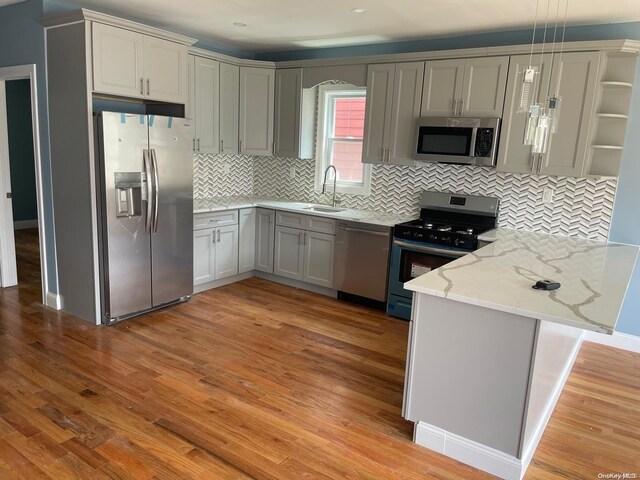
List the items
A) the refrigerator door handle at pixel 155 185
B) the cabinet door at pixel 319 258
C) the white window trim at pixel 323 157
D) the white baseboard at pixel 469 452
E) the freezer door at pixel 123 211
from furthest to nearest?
the white window trim at pixel 323 157
the cabinet door at pixel 319 258
the refrigerator door handle at pixel 155 185
the freezer door at pixel 123 211
the white baseboard at pixel 469 452

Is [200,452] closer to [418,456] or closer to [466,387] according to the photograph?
[418,456]

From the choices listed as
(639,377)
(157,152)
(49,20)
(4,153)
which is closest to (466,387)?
(639,377)

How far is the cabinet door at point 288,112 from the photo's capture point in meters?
5.18

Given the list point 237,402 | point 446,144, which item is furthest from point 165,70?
point 237,402

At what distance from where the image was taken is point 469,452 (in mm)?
2377

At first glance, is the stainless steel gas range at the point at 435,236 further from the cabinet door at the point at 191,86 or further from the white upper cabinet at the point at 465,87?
the cabinet door at the point at 191,86

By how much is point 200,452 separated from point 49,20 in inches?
136

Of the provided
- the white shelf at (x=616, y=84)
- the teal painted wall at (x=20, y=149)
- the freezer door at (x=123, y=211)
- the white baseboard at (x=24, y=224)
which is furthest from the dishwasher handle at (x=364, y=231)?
the white baseboard at (x=24, y=224)

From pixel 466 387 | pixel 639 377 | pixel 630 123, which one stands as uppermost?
pixel 630 123

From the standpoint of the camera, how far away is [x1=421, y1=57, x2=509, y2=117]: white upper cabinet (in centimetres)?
397

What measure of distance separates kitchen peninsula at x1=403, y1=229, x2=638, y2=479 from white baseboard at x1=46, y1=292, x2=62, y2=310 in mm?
3262

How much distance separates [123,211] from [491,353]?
3.02 metres

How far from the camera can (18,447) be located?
2.35m


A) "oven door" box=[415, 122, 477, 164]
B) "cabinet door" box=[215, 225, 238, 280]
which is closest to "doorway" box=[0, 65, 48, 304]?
"cabinet door" box=[215, 225, 238, 280]
